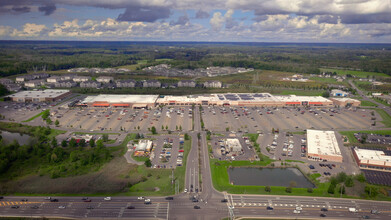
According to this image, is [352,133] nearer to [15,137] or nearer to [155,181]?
[155,181]

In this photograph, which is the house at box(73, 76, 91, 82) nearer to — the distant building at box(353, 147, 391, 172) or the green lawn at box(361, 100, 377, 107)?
the distant building at box(353, 147, 391, 172)

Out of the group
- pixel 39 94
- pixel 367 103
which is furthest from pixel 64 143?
pixel 367 103

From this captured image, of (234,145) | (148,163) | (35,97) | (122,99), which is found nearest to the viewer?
(148,163)

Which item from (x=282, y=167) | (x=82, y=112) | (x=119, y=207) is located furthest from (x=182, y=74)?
(x=119, y=207)

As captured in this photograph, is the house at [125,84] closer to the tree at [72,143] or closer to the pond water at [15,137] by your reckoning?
the pond water at [15,137]

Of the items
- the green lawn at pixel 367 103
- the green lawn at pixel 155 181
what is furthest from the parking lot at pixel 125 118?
the green lawn at pixel 367 103

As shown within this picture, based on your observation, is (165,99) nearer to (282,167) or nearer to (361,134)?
(282,167)

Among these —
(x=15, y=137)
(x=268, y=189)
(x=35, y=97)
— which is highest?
(x=35, y=97)
